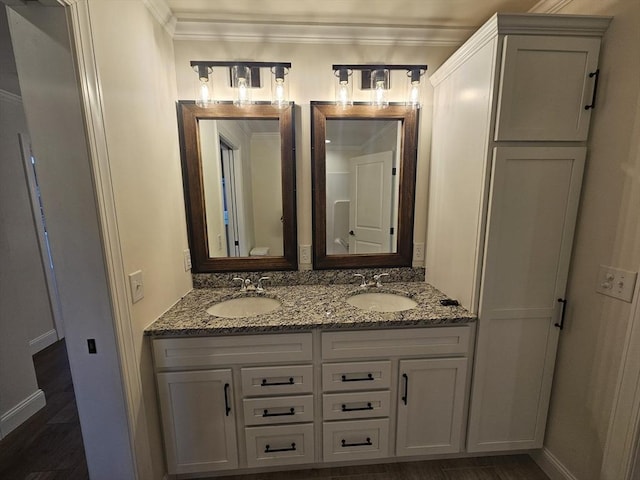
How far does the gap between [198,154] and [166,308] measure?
0.92 metres

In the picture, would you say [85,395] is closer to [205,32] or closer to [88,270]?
[88,270]

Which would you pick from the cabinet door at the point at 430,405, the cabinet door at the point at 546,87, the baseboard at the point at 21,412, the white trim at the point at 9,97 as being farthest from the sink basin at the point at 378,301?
the white trim at the point at 9,97

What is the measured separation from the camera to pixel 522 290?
128 cm

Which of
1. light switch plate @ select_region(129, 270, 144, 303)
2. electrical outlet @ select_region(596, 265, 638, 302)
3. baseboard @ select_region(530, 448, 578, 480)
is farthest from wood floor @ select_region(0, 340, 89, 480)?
electrical outlet @ select_region(596, 265, 638, 302)

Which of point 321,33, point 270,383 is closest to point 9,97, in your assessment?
point 321,33

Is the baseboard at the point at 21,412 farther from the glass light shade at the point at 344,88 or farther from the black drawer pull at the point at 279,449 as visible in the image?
the glass light shade at the point at 344,88

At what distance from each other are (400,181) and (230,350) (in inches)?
55.6

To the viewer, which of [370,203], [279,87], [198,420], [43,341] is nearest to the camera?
[198,420]

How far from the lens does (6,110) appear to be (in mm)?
2137

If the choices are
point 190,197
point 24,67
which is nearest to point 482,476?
point 190,197

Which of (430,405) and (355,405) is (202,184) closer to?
(355,405)

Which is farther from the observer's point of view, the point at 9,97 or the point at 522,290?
the point at 9,97

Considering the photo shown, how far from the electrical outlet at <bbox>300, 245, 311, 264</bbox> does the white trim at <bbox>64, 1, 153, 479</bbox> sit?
3.23 feet

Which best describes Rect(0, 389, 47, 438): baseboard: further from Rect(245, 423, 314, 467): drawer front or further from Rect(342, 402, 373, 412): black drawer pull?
Rect(342, 402, 373, 412): black drawer pull
